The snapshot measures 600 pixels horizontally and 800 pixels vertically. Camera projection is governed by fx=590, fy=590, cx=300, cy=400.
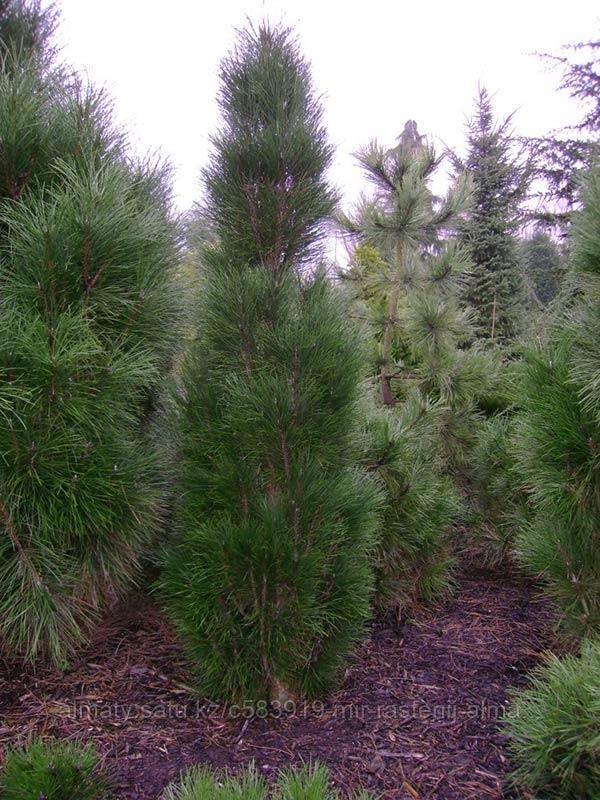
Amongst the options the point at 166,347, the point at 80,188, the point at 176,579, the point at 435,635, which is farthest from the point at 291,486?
the point at 435,635

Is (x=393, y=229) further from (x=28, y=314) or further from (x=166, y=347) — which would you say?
(x=28, y=314)

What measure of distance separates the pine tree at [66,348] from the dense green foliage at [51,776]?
363mm

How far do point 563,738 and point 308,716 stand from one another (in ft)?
3.17

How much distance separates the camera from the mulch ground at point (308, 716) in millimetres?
1998

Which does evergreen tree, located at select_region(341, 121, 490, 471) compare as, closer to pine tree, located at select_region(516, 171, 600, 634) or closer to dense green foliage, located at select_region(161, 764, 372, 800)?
pine tree, located at select_region(516, 171, 600, 634)

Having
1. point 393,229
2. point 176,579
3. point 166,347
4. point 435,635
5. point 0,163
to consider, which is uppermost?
point 393,229

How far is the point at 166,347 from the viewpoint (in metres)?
2.52

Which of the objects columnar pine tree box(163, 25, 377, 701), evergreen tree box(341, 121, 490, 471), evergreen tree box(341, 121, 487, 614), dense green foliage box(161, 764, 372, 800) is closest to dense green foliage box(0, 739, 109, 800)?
dense green foliage box(161, 764, 372, 800)

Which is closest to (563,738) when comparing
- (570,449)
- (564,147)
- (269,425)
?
(570,449)

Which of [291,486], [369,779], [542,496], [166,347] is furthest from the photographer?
[542,496]

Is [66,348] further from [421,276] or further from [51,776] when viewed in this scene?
[421,276]

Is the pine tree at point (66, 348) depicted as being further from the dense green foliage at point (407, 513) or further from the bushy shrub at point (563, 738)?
the bushy shrub at point (563, 738)

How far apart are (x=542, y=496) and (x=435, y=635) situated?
1.08 meters

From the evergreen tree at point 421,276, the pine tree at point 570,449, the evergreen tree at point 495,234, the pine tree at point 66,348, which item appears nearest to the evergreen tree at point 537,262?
the evergreen tree at point 495,234
